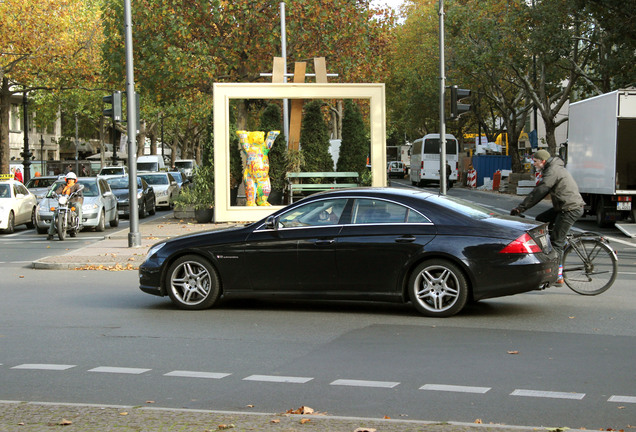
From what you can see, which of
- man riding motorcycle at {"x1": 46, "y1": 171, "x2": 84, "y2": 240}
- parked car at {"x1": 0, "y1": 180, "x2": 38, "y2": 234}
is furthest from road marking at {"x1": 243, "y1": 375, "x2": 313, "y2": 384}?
parked car at {"x1": 0, "y1": 180, "x2": 38, "y2": 234}

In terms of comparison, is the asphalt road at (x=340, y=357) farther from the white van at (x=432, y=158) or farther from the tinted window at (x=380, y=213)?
the white van at (x=432, y=158)

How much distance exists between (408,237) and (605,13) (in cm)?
2185

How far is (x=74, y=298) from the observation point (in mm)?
12078

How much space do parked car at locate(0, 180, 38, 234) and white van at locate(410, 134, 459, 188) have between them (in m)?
34.7

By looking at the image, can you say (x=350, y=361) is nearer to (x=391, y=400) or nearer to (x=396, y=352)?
(x=396, y=352)

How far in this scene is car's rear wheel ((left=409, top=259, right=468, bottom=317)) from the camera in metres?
9.75

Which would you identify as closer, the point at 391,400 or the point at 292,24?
the point at 391,400

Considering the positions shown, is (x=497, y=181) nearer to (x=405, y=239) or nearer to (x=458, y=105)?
(x=458, y=105)

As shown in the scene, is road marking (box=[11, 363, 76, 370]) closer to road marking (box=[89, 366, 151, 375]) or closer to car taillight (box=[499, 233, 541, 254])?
road marking (box=[89, 366, 151, 375])

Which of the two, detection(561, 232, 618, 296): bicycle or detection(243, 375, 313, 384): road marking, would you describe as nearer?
detection(243, 375, 313, 384): road marking

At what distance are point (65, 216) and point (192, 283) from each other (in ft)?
43.2

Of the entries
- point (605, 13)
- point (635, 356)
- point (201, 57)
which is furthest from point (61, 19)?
point (635, 356)

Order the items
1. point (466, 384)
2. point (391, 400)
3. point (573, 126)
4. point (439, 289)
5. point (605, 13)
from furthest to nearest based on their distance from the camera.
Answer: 1. point (605, 13)
2. point (573, 126)
3. point (439, 289)
4. point (466, 384)
5. point (391, 400)

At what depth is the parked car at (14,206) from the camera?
25.5m
